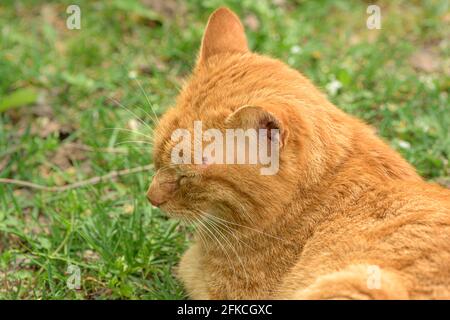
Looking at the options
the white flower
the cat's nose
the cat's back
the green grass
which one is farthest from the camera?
the white flower

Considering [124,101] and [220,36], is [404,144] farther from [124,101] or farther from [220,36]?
[124,101]

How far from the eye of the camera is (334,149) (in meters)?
3.61

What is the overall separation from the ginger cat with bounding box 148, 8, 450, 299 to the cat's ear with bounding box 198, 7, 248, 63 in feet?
0.47

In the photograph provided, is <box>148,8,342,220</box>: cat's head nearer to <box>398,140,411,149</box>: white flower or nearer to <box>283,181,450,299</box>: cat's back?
<box>283,181,450,299</box>: cat's back

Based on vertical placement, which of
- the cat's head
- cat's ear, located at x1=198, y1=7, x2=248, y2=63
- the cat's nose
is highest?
cat's ear, located at x1=198, y1=7, x2=248, y2=63

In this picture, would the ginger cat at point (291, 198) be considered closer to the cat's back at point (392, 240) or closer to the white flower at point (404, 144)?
the cat's back at point (392, 240)

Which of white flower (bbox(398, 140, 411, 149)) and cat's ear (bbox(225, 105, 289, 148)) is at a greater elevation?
cat's ear (bbox(225, 105, 289, 148))

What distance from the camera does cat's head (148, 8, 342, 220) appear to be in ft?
11.0

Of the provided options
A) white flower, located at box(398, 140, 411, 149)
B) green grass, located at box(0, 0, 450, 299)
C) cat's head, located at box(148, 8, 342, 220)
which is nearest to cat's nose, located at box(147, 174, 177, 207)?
cat's head, located at box(148, 8, 342, 220)

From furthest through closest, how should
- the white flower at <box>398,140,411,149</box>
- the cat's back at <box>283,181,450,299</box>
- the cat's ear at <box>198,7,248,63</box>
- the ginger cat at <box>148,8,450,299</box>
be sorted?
the white flower at <box>398,140,411,149</box> < the cat's ear at <box>198,7,248,63</box> < the ginger cat at <box>148,8,450,299</box> < the cat's back at <box>283,181,450,299</box>

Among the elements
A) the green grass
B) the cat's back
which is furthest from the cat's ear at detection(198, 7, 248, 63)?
the cat's back

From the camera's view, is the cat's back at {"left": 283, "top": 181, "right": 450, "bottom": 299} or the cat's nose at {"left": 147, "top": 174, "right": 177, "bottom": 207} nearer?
the cat's back at {"left": 283, "top": 181, "right": 450, "bottom": 299}

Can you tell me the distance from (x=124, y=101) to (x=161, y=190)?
2315 millimetres
